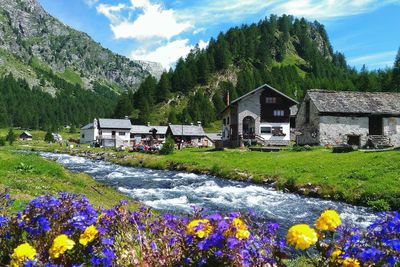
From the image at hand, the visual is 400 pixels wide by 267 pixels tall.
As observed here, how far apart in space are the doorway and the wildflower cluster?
53.7 metres

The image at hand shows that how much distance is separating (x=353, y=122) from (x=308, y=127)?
6.29m

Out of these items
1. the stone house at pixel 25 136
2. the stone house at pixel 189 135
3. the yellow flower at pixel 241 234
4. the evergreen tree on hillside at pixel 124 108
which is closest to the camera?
the yellow flower at pixel 241 234

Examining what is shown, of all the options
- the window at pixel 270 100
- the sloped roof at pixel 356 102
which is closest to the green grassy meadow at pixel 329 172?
the sloped roof at pixel 356 102

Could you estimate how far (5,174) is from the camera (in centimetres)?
1914

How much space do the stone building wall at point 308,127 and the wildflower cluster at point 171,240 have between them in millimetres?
50661

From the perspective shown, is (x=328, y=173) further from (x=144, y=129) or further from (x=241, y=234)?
(x=144, y=129)

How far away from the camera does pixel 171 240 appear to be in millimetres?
5477

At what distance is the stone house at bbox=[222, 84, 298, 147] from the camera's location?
70.5 m

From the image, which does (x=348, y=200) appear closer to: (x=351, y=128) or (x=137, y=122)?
(x=351, y=128)

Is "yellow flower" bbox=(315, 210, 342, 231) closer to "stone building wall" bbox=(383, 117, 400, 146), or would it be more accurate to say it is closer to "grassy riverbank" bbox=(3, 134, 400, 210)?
"grassy riverbank" bbox=(3, 134, 400, 210)

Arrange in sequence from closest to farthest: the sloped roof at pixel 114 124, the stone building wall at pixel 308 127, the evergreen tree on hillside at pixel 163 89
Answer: the stone building wall at pixel 308 127
the sloped roof at pixel 114 124
the evergreen tree on hillside at pixel 163 89

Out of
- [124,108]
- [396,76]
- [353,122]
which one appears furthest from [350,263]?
[124,108]

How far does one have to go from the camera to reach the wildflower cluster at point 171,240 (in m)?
4.42

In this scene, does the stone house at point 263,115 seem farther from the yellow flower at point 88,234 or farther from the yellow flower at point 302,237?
the yellow flower at point 302,237
